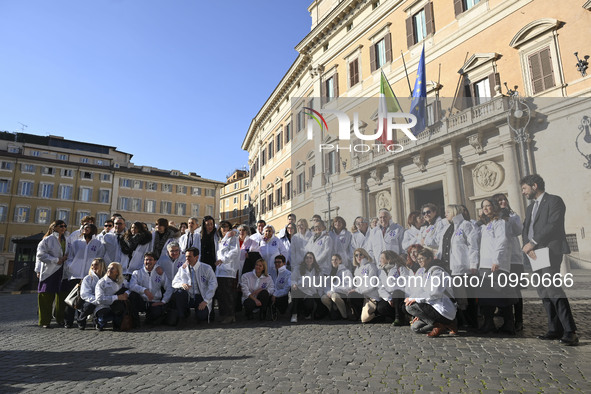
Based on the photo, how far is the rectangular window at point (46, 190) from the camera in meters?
41.8

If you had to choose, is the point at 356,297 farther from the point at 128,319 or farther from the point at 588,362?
the point at 128,319

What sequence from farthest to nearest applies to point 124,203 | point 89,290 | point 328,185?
point 124,203 < point 328,185 < point 89,290

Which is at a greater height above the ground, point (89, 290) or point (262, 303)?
point (89, 290)

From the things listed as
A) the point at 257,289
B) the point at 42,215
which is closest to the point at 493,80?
the point at 257,289

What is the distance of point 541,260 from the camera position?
4887mm

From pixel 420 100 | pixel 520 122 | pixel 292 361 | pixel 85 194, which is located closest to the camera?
pixel 292 361

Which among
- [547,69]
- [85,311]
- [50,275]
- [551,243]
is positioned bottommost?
[85,311]

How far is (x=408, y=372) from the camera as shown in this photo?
3.71 metres

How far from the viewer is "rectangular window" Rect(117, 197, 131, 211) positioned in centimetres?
4547

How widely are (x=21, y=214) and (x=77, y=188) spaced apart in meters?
6.02

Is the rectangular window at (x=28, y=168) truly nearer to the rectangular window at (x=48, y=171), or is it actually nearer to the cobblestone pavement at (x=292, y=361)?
the rectangular window at (x=48, y=171)

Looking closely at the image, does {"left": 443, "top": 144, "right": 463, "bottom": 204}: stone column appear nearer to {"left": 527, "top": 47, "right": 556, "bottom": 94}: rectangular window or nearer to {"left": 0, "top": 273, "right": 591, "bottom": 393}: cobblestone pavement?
{"left": 0, "top": 273, "right": 591, "bottom": 393}: cobblestone pavement

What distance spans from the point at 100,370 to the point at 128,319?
2.47 meters

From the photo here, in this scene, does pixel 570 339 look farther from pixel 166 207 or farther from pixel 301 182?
pixel 166 207
